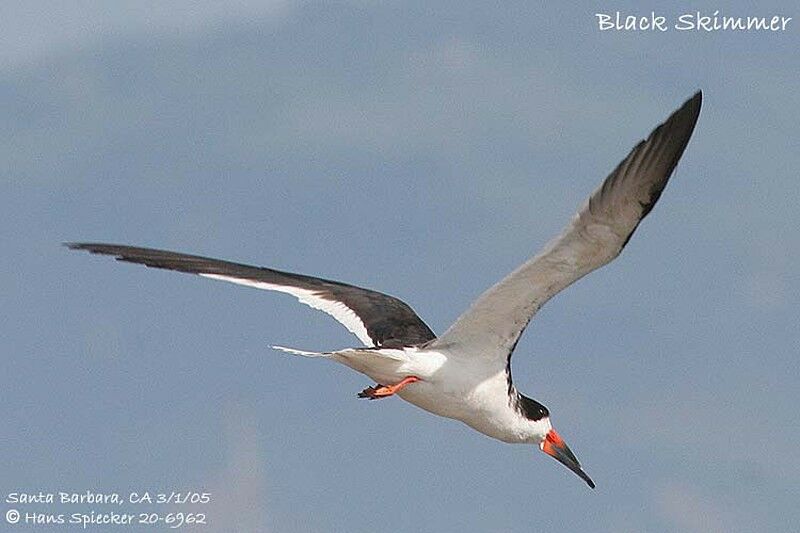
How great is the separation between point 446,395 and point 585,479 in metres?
2.88

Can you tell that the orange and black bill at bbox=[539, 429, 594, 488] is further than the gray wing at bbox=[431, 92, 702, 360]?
Yes

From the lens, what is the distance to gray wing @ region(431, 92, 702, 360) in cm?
1678

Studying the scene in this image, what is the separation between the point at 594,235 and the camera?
1725 cm

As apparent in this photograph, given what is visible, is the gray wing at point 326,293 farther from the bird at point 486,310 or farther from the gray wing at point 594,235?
the gray wing at point 594,235

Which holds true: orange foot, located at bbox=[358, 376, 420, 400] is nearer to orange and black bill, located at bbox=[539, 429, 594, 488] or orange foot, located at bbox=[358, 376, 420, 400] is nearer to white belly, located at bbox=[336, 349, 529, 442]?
white belly, located at bbox=[336, 349, 529, 442]

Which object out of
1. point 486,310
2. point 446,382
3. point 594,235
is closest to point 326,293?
point 446,382

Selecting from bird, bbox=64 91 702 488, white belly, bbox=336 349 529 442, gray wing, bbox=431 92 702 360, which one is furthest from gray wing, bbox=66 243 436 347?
gray wing, bbox=431 92 702 360

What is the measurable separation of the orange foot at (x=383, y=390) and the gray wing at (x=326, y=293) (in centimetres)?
106

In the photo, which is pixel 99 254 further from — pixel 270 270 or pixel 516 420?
pixel 516 420

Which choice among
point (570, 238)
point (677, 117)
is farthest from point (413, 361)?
point (677, 117)

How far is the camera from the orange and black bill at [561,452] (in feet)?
68.3

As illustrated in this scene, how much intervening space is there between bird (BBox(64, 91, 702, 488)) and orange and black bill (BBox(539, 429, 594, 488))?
11 mm

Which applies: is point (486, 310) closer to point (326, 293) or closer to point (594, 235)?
point (594, 235)

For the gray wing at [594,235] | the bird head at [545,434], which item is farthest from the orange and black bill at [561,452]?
the gray wing at [594,235]
